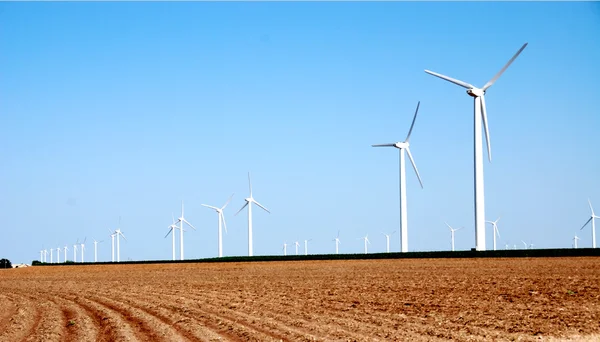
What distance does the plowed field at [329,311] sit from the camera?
2044 cm

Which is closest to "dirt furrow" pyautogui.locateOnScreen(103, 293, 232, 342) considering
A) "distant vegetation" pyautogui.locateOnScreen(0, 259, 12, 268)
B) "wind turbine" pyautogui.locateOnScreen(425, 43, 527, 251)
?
"wind turbine" pyautogui.locateOnScreen(425, 43, 527, 251)

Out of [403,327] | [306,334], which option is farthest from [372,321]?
[306,334]

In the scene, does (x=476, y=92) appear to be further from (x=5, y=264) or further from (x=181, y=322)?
(x=5, y=264)

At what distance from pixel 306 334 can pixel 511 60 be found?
46.1m

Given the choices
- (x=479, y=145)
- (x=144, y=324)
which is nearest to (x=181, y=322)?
(x=144, y=324)

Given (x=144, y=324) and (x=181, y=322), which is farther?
(x=181, y=322)

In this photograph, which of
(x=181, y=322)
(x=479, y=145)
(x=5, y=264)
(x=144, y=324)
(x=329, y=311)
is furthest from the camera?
(x=5, y=264)

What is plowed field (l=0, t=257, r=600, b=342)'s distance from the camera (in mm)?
20438

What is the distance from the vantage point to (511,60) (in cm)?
6153

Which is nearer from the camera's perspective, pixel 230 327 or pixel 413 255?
pixel 230 327

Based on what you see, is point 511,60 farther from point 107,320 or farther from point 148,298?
point 107,320

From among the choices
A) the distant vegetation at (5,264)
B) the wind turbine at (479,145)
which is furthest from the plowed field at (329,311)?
the distant vegetation at (5,264)

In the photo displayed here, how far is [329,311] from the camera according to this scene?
26031mm

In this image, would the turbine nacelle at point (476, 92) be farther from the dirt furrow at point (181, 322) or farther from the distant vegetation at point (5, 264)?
the distant vegetation at point (5, 264)
